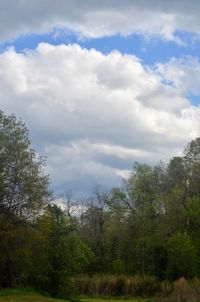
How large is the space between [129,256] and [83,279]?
19.1 m

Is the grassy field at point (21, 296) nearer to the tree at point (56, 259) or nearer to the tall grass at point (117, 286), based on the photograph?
the tree at point (56, 259)

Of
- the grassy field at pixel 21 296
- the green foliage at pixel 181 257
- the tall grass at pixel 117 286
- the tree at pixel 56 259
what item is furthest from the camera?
the green foliage at pixel 181 257

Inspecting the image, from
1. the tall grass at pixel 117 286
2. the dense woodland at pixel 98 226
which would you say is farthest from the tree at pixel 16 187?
the tall grass at pixel 117 286

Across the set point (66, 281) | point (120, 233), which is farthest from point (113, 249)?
point (66, 281)

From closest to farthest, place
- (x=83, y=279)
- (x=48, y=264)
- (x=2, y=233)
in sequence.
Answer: (x=2, y=233), (x=48, y=264), (x=83, y=279)

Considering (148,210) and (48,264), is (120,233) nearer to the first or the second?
(148,210)

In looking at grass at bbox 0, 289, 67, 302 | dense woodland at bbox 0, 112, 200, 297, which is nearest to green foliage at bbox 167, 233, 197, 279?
dense woodland at bbox 0, 112, 200, 297

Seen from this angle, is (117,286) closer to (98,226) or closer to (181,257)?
(181,257)

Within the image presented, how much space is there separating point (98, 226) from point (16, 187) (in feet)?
162

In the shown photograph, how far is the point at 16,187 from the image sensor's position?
4975cm

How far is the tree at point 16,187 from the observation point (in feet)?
161

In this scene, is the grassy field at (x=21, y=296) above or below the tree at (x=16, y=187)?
below

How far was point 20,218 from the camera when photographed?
164ft

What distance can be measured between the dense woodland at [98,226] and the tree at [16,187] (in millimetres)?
82
